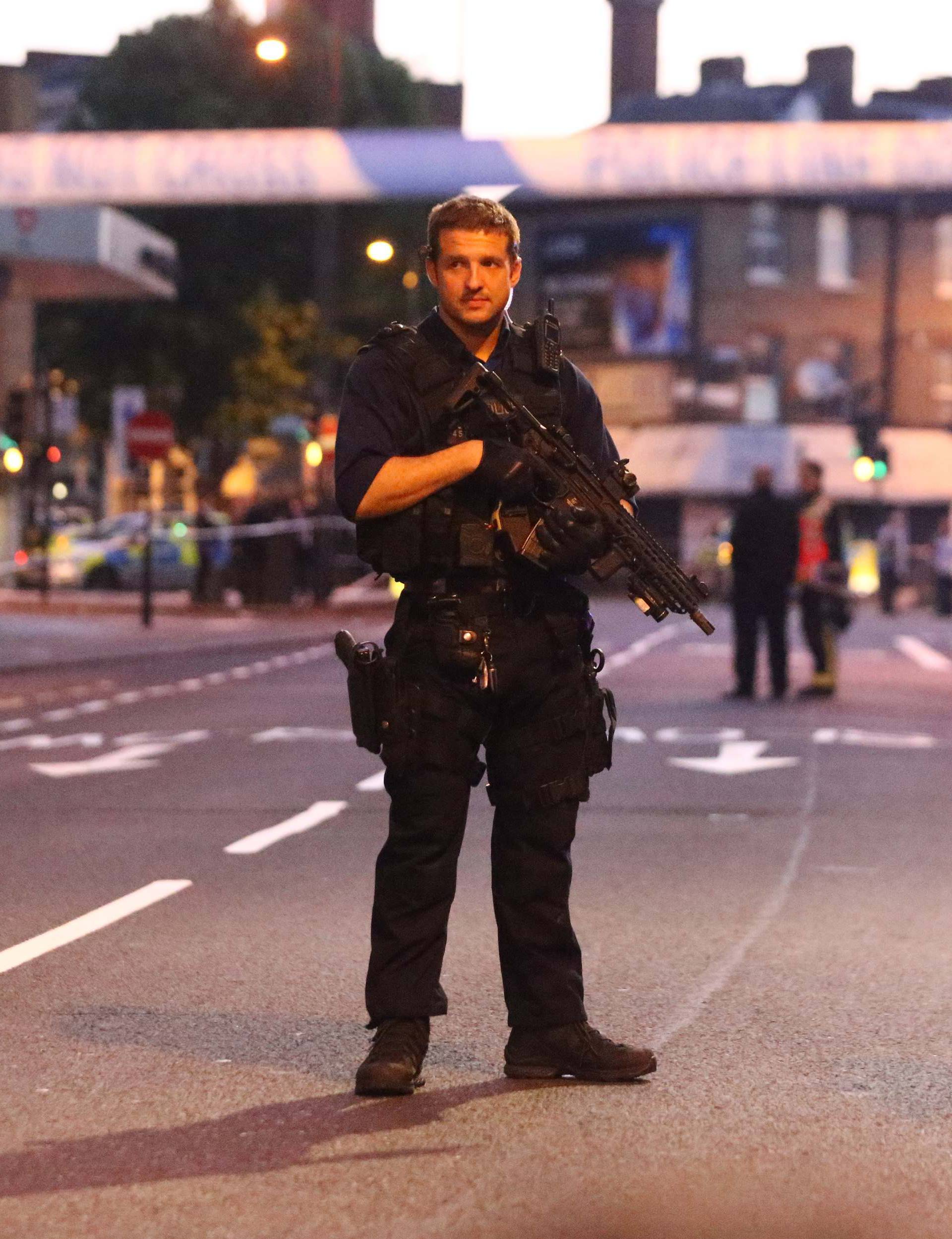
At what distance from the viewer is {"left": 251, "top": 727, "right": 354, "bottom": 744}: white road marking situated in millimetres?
16453

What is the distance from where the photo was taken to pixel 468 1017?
6.59 m

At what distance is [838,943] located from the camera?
8023mm

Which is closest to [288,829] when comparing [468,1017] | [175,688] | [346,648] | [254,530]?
[468,1017]

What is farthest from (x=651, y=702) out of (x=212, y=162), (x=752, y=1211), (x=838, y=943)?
(x=752, y=1211)

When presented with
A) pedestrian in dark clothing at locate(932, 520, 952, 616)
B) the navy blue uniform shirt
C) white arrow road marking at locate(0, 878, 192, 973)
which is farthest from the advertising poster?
the navy blue uniform shirt

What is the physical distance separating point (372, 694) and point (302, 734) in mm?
11291

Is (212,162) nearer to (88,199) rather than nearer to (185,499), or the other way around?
(88,199)

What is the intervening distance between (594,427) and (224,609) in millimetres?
34669

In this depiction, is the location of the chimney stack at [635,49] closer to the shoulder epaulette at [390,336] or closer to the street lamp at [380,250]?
the street lamp at [380,250]

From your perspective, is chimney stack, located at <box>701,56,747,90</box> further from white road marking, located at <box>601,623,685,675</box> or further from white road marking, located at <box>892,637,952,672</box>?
white road marking, located at <box>892,637,952,672</box>

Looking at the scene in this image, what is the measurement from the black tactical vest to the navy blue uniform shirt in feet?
0.07

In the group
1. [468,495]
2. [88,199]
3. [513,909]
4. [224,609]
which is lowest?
[224,609]

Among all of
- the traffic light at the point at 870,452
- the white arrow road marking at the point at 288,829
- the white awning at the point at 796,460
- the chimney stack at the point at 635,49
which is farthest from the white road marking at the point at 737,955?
the chimney stack at the point at 635,49

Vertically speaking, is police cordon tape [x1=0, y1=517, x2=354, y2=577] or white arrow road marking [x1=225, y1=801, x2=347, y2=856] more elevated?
white arrow road marking [x1=225, y1=801, x2=347, y2=856]
